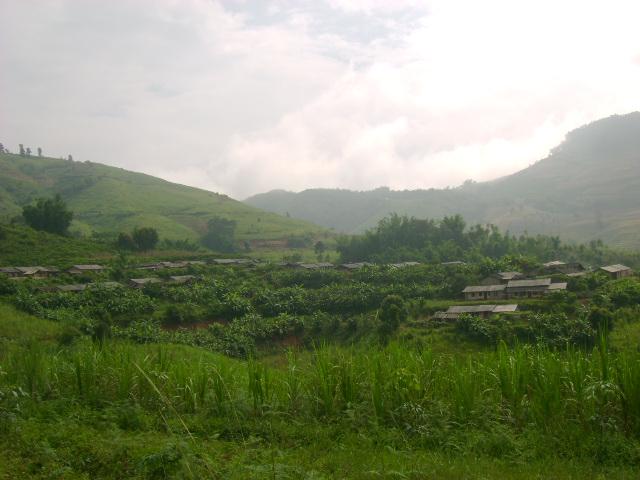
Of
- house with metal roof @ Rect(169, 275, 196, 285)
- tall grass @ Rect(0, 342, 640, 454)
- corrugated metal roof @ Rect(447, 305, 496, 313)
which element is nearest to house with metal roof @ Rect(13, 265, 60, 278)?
house with metal roof @ Rect(169, 275, 196, 285)

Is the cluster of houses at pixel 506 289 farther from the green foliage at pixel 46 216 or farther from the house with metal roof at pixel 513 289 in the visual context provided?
the green foliage at pixel 46 216

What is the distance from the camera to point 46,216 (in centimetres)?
7700

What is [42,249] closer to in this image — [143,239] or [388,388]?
[143,239]

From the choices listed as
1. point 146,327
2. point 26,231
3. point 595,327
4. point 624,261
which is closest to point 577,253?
point 624,261

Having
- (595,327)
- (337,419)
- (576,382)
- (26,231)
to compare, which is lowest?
(595,327)

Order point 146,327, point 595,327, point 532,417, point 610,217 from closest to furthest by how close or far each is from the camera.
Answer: point 532,417, point 595,327, point 146,327, point 610,217

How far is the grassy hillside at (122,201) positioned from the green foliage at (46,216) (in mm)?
22010

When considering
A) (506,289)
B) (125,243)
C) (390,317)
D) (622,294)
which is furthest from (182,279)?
(622,294)

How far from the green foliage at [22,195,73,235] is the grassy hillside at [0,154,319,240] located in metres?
22.0

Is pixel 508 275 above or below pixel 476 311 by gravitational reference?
above

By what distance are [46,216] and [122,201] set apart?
51295mm

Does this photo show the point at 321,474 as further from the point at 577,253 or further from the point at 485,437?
the point at 577,253

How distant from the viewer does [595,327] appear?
116 feet

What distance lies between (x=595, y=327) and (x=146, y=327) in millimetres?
32379
